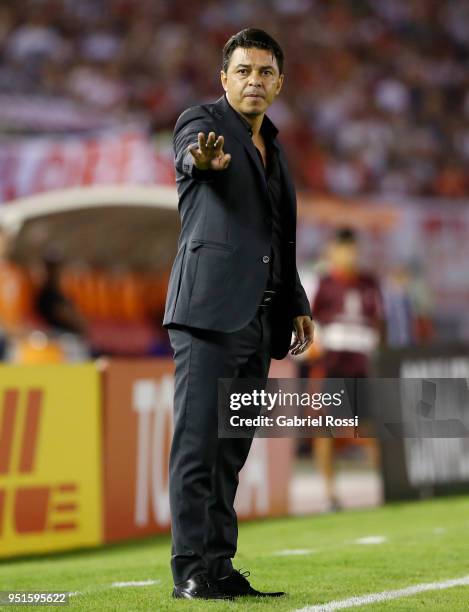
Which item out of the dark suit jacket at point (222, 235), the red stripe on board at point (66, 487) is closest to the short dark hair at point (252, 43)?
the dark suit jacket at point (222, 235)

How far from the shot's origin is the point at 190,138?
381cm

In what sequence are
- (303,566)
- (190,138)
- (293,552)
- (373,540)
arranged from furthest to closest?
(373,540)
(293,552)
(303,566)
(190,138)

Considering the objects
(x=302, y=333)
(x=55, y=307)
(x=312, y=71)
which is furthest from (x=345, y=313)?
(x=312, y=71)

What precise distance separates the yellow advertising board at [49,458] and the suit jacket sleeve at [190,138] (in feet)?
11.4

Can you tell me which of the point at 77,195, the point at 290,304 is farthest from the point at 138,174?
the point at 290,304

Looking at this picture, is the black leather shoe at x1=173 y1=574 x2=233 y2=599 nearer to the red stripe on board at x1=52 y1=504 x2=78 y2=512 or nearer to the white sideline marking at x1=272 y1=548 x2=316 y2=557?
the white sideline marking at x1=272 y1=548 x2=316 y2=557

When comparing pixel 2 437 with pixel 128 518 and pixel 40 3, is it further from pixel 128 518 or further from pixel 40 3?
pixel 40 3

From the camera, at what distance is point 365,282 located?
32.1ft

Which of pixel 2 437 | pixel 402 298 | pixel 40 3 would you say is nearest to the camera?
pixel 2 437

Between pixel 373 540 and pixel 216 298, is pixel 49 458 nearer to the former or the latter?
pixel 373 540

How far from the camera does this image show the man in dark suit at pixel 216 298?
3.89 meters

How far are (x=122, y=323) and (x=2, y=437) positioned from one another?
34.4 feet

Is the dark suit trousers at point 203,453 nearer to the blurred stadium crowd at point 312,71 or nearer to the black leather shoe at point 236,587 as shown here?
the black leather shoe at point 236,587

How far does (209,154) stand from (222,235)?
34 centimetres
